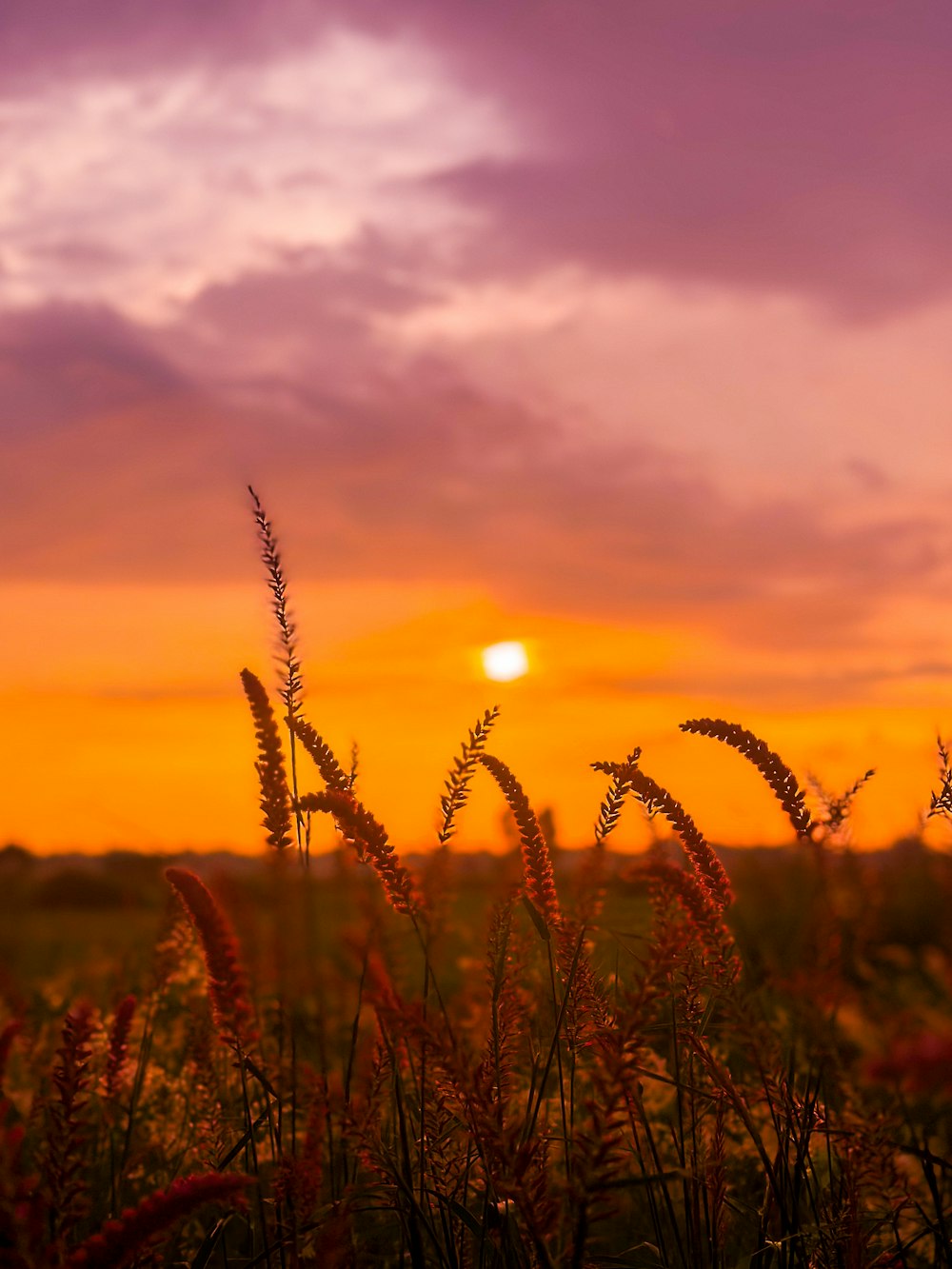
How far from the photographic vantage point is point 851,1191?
2.27 meters

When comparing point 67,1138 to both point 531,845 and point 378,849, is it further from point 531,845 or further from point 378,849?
point 531,845

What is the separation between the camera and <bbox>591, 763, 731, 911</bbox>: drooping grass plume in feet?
7.83

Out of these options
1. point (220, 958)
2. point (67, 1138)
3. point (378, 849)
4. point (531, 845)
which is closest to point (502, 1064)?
point (531, 845)

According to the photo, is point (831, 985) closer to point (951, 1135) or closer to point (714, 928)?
point (714, 928)

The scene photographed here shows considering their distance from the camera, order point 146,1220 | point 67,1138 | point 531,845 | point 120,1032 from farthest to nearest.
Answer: point 120,1032 < point 531,845 < point 67,1138 < point 146,1220

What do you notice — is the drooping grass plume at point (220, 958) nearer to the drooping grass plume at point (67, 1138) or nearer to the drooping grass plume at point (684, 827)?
the drooping grass plume at point (67, 1138)

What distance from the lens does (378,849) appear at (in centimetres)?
217

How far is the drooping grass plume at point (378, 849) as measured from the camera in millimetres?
2137

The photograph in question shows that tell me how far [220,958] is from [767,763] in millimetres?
1158

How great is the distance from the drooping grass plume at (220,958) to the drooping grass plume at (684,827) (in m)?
0.84

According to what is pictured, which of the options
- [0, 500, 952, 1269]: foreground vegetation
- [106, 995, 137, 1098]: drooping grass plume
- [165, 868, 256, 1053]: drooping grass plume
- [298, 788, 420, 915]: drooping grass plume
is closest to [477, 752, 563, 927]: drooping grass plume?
[0, 500, 952, 1269]: foreground vegetation

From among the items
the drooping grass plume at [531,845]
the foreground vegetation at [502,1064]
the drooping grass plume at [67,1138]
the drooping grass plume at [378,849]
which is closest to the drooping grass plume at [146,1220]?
the foreground vegetation at [502,1064]

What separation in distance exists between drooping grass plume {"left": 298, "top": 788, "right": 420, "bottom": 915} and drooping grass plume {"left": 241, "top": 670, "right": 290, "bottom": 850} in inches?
4.9

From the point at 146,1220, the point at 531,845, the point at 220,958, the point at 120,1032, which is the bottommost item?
the point at 146,1220
